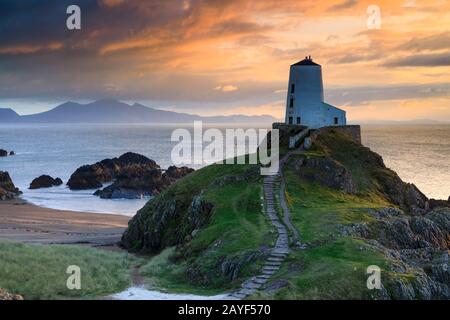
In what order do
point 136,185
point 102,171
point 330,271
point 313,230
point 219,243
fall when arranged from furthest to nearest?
point 102,171, point 136,185, point 313,230, point 219,243, point 330,271

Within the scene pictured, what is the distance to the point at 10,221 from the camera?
7362 cm

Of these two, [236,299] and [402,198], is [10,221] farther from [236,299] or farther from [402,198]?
[236,299]

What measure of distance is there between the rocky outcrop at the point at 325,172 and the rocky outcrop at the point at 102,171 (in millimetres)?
63537

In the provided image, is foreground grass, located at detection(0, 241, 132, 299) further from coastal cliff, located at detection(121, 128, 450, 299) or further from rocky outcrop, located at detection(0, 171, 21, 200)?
rocky outcrop, located at detection(0, 171, 21, 200)

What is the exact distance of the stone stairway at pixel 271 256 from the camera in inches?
1161

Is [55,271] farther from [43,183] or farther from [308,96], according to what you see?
[43,183]

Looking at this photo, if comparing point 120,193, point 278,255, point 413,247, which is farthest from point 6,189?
point 413,247

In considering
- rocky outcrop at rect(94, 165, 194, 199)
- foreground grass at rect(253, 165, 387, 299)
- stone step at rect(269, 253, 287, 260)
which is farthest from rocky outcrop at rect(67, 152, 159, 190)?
stone step at rect(269, 253, 287, 260)

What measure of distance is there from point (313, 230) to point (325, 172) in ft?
49.6

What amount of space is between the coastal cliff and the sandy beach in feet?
29.3

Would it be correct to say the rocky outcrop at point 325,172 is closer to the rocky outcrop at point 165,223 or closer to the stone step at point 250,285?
the rocky outcrop at point 165,223

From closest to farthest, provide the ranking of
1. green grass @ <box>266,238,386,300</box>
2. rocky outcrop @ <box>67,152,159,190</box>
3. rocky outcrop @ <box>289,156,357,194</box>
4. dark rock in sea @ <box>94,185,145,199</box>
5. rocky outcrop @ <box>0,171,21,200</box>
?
green grass @ <box>266,238,386,300</box>
rocky outcrop @ <box>289,156,357,194</box>
rocky outcrop @ <box>0,171,21,200</box>
dark rock in sea @ <box>94,185,145,199</box>
rocky outcrop @ <box>67,152,159,190</box>

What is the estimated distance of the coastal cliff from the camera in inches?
1213

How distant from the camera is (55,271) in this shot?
33.8 meters
